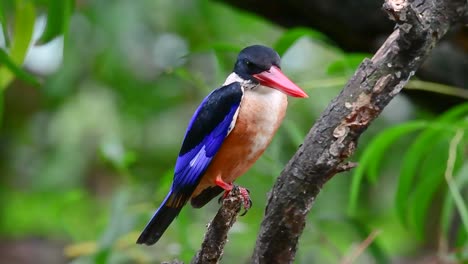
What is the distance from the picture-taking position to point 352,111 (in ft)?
4.97

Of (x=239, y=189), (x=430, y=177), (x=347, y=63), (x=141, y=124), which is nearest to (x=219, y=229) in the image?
(x=239, y=189)

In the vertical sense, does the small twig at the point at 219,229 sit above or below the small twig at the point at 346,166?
above

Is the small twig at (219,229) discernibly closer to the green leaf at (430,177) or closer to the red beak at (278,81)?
the red beak at (278,81)

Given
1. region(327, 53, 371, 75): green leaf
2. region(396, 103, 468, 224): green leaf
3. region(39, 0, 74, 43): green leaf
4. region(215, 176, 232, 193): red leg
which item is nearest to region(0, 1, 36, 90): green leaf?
region(39, 0, 74, 43): green leaf

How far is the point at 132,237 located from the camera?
2.87m

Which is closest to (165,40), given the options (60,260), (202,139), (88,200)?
(88,200)

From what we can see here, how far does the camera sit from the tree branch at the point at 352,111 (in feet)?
4.97

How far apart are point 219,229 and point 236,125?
7.7 inches

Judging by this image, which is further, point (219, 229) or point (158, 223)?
point (158, 223)

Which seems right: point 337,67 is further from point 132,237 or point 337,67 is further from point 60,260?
point 60,260

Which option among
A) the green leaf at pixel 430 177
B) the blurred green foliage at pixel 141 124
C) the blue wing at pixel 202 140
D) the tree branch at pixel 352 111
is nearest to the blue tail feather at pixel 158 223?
the blue wing at pixel 202 140

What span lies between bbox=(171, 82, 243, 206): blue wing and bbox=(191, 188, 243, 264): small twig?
0.09 m

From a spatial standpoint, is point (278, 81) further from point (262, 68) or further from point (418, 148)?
point (418, 148)

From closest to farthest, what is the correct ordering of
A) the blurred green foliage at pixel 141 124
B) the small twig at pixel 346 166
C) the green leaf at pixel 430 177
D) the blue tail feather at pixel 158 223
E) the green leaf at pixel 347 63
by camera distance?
1. the small twig at pixel 346 166
2. the blue tail feather at pixel 158 223
3. the green leaf at pixel 347 63
4. the green leaf at pixel 430 177
5. the blurred green foliage at pixel 141 124
